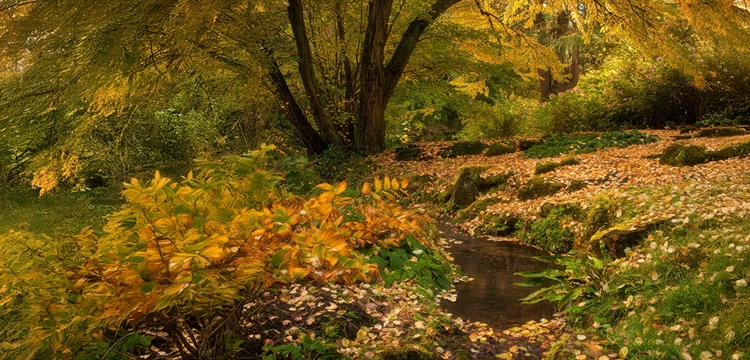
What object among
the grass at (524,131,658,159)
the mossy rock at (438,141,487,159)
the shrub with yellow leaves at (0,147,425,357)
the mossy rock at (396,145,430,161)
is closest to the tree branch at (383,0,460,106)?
the mossy rock at (396,145,430,161)

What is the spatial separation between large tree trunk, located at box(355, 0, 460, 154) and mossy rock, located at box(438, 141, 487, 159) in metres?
1.40

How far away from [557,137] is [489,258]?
5.75m

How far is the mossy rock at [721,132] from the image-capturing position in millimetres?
9309

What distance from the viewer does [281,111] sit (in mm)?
11617

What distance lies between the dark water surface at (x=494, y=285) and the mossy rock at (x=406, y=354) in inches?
33.3

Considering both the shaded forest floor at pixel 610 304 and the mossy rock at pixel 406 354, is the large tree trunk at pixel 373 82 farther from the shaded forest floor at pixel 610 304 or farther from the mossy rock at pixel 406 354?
the mossy rock at pixel 406 354

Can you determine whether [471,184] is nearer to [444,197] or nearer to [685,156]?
[444,197]

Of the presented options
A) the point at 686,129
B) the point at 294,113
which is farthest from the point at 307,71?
the point at 686,129

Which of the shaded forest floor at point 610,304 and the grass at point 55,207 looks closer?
the shaded forest floor at point 610,304

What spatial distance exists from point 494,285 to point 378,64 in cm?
646

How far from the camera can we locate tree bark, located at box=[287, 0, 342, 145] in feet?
29.9

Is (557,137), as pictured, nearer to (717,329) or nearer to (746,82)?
(746,82)

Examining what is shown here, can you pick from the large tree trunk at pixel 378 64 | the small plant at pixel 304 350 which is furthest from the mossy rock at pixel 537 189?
the small plant at pixel 304 350

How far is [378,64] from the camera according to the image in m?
10.1
